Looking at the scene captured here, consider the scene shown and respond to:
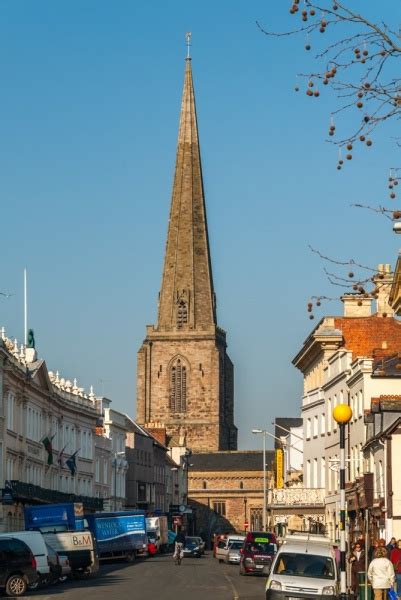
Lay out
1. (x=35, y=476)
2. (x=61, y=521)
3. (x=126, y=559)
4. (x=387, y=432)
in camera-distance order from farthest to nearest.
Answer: (x=35, y=476)
(x=126, y=559)
(x=61, y=521)
(x=387, y=432)

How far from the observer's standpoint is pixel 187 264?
195875 mm

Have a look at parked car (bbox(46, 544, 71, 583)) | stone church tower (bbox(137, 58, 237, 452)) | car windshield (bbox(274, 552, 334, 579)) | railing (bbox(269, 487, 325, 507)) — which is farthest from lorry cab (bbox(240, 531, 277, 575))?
stone church tower (bbox(137, 58, 237, 452))

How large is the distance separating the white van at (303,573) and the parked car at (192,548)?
6234 centimetres

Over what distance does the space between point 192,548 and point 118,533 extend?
783 inches

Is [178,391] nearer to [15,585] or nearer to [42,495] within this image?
[42,495]

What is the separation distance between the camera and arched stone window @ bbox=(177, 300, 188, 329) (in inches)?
7731

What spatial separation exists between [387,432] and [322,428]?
25741 millimetres

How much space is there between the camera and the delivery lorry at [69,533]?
5844cm

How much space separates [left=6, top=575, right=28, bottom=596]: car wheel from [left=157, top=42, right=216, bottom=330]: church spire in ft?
494

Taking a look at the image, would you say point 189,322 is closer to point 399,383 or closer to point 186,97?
point 186,97

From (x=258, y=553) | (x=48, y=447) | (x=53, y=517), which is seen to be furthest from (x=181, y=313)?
(x=258, y=553)

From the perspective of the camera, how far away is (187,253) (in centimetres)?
19600

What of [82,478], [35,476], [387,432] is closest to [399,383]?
[387,432]

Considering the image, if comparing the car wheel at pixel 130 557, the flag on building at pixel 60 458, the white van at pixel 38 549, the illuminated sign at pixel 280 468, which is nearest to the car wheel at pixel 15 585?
the white van at pixel 38 549
